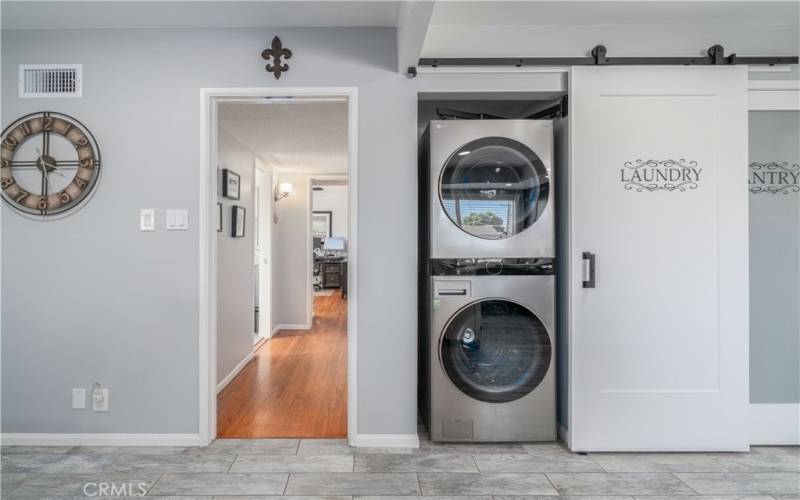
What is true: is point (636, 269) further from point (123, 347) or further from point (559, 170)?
point (123, 347)

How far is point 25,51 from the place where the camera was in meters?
2.42

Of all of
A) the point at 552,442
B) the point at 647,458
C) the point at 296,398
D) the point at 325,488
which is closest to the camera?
the point at 325,488

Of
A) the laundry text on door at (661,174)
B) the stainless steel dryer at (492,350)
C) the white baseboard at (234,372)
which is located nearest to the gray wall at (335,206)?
the white baseboard at (234,372)

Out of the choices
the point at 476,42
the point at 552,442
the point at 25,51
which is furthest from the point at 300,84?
the point at 552,442

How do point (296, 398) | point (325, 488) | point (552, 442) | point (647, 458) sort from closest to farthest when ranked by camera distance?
point (325, 488), point (647, 458), point (552, 442), point (296, 398)

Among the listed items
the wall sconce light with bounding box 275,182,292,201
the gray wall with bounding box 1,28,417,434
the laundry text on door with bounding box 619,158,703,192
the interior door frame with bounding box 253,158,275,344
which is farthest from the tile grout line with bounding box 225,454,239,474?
the wall sconce light with bounding box 275,182,292,201

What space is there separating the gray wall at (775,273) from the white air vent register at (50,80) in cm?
A: 378

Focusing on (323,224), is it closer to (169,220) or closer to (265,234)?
(265,234)

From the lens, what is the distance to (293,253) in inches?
230

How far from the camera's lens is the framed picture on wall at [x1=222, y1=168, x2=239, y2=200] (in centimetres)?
355

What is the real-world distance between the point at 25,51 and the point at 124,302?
149cm

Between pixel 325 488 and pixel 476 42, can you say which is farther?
pixel 476 42

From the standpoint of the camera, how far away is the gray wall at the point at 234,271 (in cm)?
350

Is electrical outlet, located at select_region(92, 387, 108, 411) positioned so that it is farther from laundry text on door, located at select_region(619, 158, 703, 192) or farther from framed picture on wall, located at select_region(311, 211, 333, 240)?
framed picture on wall, located at select_region(311, 211, 333, 240)
